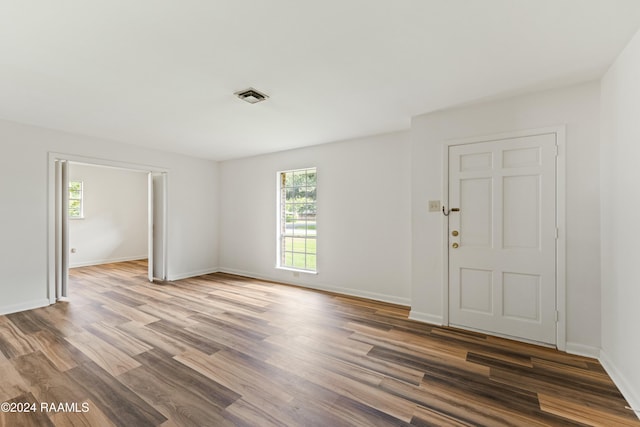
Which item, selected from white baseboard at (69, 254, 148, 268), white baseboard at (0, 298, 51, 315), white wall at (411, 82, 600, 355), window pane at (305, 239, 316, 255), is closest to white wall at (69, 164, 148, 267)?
white baseboard at (69, 254, 148, 268)

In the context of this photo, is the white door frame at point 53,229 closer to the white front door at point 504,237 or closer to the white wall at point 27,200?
the white wall at point 27,200

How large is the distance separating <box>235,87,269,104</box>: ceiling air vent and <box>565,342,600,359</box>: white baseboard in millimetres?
3783

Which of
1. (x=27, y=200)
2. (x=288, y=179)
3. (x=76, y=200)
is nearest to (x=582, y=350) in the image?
(x=288, y=179)

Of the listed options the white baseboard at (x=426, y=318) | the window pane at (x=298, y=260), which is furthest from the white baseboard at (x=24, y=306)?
the white baseboard at (x=426, y=318)

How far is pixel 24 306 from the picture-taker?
3.65 meters

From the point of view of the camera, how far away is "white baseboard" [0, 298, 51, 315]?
3.51 m

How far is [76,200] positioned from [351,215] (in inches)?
273

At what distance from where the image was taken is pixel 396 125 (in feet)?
12.2

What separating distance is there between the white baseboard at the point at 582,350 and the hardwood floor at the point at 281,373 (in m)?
0.10

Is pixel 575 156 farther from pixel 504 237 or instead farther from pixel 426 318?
pixel 426 318

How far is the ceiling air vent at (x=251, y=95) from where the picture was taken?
267 centimetres

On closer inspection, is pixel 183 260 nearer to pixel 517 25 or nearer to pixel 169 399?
pixel 169 399

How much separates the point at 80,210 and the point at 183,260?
3.55 m

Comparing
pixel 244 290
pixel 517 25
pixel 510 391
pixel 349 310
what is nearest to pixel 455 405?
pixel 510 391
